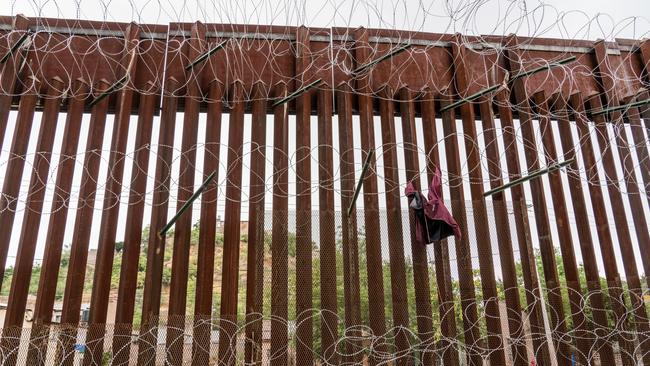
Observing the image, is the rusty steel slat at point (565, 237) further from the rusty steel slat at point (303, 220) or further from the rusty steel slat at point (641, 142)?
the rusty steel slat at point (303, 220)

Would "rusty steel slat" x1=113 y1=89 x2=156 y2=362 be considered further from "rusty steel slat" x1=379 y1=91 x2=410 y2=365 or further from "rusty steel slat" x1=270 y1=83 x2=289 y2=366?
"rusty steel slat" x1=379 y1=91 x2=410 y2=365

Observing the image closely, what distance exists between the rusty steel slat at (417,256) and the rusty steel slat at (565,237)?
1.38 metres

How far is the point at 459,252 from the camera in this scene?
4492 mm

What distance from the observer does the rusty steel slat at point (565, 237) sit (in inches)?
169

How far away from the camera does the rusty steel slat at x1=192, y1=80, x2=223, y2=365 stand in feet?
12.8

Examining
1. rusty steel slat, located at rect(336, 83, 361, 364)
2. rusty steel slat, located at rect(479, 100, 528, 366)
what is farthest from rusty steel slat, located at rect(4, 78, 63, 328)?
rusty steel slat, located at rect(479, 100, 528, 366)

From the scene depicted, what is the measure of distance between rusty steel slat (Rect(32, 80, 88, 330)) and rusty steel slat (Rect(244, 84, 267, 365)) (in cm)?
174

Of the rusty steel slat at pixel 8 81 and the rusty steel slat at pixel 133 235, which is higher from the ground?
the rusty steel slat at pixel 8 81

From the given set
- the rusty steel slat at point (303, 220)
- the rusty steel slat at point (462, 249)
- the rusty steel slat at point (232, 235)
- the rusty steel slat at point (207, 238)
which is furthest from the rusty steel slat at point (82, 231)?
Result: the rusty steel slat at point (462, 249)

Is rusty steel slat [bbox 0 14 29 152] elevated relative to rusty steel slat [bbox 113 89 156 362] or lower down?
elevated

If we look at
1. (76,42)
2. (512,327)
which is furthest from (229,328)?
(76,42)

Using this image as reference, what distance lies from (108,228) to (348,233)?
228cm

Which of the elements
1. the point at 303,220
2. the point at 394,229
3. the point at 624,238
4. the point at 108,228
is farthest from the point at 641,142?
the point at 108,228

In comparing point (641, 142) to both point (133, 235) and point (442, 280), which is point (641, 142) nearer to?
point (442, 280)
